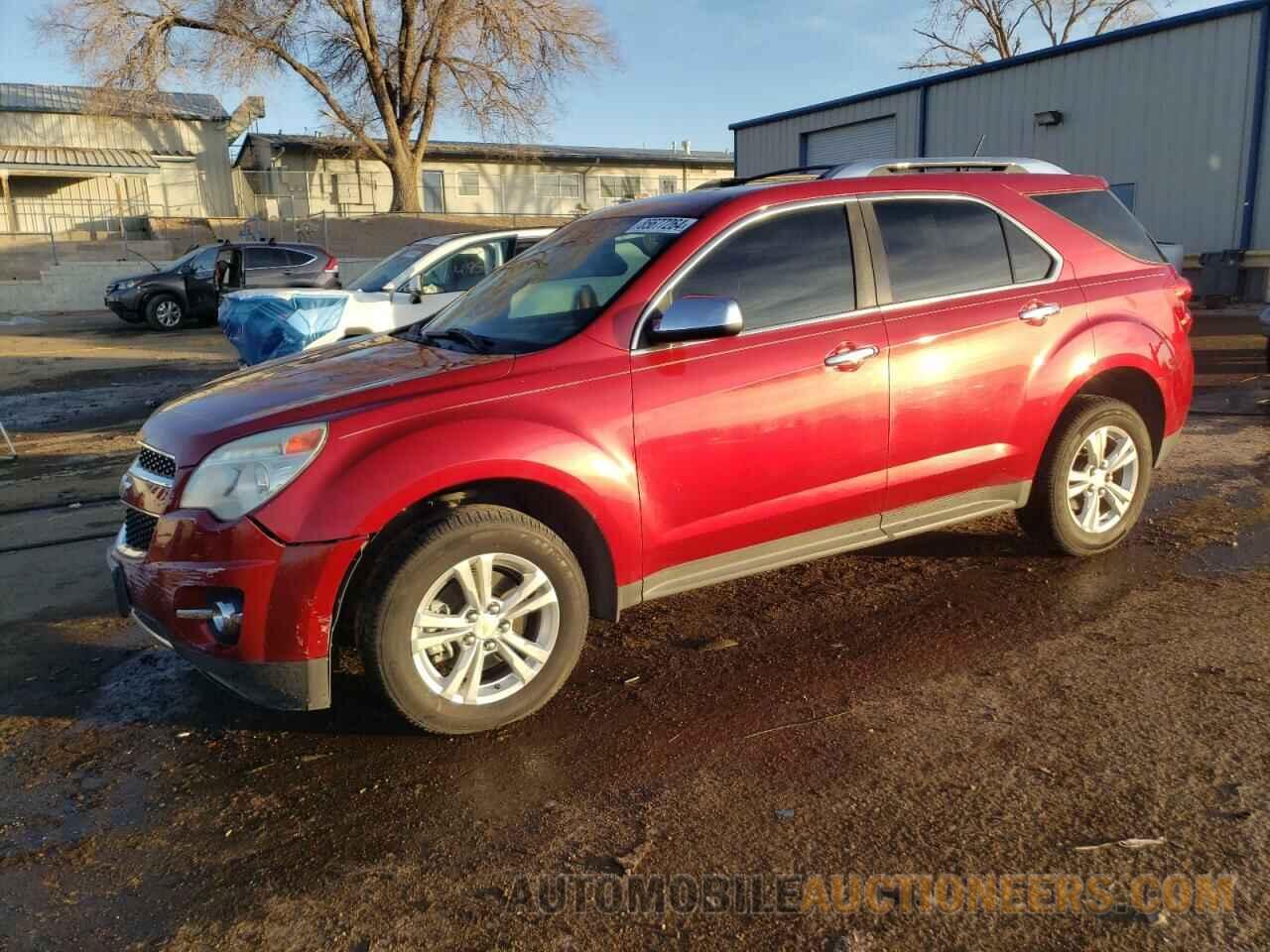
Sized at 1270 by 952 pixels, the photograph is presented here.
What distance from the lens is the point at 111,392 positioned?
11.7 metres

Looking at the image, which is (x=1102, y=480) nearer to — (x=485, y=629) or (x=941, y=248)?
(x=941, y=248)

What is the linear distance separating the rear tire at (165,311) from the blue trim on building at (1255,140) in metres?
20.8

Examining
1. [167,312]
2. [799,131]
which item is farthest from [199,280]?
[799,131]

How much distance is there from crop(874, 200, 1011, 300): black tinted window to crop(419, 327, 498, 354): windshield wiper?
1.73 meters

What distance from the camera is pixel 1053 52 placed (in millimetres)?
20562

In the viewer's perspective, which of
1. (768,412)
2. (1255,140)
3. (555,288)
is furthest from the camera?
(1255,140)

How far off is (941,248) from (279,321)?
18.8 feet

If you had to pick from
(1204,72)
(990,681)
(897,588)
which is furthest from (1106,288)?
(1204,72)

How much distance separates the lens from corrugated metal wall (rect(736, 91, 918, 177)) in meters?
23.6

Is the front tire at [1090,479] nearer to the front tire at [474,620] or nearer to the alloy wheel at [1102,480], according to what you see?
the alloy wheel at [1102,480]

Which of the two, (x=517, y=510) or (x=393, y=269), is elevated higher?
(x=393, y=269)

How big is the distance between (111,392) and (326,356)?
9.15m

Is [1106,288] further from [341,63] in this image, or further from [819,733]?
[341,63]

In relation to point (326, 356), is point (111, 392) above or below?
below
